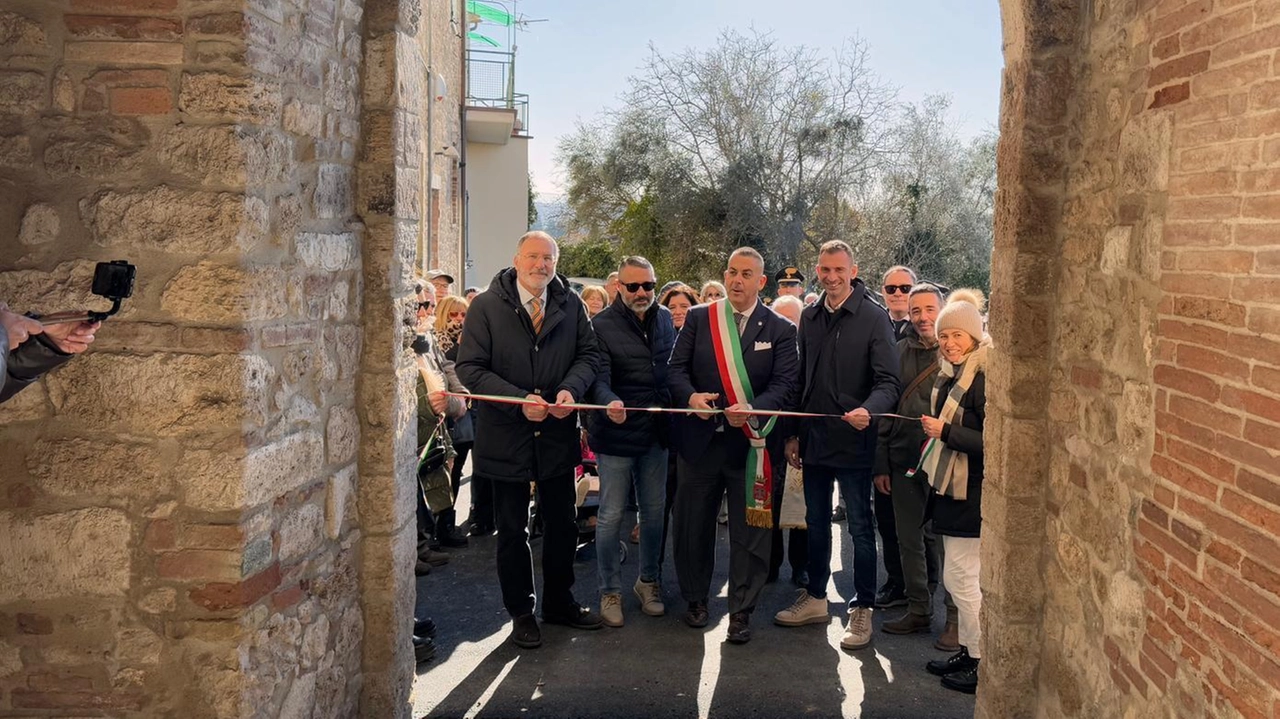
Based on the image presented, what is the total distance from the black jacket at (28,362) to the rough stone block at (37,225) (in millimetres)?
611

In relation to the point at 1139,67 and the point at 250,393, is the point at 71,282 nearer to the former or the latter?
the point at 250,393

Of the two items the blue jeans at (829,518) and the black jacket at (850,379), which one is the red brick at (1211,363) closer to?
the black jacket at (850,379)

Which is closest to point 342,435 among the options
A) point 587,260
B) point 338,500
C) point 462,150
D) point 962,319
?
point 338,500

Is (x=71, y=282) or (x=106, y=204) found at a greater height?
(x=106, y=204)

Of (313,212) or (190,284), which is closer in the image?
(190,284)

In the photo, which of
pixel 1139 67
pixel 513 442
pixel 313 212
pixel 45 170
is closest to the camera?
pixel 45 170

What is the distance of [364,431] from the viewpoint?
416 cm

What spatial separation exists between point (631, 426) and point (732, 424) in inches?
24.6

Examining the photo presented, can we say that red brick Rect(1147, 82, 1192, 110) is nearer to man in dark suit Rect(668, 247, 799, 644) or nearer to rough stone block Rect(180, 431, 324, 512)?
man in dark suit Rect(668, 247, 799, 644)

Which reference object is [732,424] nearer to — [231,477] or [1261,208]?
[231,477]

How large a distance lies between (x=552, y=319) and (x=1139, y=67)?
3.11m

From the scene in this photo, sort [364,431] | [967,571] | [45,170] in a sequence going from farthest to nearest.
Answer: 1. [967,571]
2. [364,431]
3. [45,170]

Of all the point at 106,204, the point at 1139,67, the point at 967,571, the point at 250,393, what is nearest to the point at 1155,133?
the point at 1139,67

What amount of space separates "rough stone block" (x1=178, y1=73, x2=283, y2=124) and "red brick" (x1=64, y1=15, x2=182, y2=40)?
15 cm
